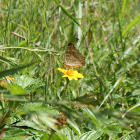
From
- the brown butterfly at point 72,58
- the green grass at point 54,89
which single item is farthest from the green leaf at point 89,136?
the brown butterfly at point 72,58

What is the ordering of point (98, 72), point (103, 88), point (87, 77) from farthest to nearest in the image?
point (87, 77)
point (98, 72)
point (103, 88)

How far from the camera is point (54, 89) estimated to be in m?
1.37

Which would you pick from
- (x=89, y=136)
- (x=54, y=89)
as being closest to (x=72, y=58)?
(x=54, y=89)

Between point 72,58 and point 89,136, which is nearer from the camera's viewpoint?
point 89,136

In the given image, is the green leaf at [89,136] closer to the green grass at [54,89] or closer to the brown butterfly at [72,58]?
the green grass at [54,89]

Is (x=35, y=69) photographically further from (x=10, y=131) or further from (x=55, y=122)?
(x=55, y=122)

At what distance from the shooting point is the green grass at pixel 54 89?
41cm

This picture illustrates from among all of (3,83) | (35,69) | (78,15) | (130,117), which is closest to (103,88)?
(35,69)

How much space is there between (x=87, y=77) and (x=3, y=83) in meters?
0.93

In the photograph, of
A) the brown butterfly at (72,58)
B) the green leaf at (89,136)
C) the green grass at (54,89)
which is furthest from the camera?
the brown butterfly at (72,58)

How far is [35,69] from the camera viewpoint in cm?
153

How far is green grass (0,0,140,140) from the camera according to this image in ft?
1.34

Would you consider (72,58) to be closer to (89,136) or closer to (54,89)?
(54,89)

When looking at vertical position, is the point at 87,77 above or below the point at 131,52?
below
